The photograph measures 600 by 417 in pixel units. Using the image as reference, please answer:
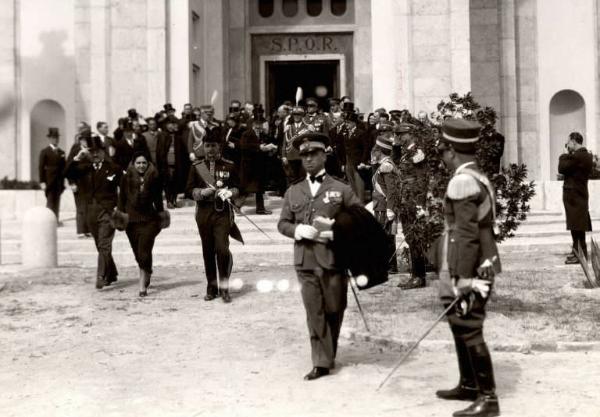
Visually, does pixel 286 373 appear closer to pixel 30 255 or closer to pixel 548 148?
pixel 30 255

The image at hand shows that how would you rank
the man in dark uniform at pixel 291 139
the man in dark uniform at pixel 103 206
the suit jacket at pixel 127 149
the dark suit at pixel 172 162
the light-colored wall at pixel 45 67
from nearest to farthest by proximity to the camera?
the man in dark uniform at pixel 103 206
the man in dark uniform at pixel 291 139
the suit jacket at pixel 127 149
the dark suit at pixel 172 162
the light-colored wall at pixel 45 67

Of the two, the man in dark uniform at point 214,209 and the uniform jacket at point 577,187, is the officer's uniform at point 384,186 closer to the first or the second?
the man in dark uniform at point 214,209

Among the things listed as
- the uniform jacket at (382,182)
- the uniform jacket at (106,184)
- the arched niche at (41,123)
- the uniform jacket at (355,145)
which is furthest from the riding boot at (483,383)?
the arched niche at (41,123)

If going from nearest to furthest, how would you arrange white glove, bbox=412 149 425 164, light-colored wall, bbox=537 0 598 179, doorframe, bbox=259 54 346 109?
white glove, bbox=412 149 425 164, light-colored wall, bbox=537 0 598 179, doorframe, bbox=259 54 346 109

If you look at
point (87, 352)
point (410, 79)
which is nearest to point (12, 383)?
point (87, 352)

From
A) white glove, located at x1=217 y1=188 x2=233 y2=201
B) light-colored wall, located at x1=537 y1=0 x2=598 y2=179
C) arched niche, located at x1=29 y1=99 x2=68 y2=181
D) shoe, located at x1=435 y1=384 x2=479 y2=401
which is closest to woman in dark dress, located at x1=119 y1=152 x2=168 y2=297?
white glove, located at x1=217 y1=188 x2=233 y2=201

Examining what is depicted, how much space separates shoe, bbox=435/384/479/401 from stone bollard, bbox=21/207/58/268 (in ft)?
30.6

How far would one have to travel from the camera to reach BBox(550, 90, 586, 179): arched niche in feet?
75.9

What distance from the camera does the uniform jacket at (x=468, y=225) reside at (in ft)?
19.1

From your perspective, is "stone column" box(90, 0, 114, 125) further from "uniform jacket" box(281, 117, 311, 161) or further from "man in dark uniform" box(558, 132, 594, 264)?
"man in dark uniform" box(558, 132, 594, 264)

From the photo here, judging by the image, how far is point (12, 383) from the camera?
7164mm

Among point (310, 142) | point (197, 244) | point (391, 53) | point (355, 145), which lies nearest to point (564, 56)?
point (391, 53)

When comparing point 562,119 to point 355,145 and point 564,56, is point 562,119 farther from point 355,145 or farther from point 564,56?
point 355,145

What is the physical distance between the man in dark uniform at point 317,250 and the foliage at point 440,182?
2142 mm
